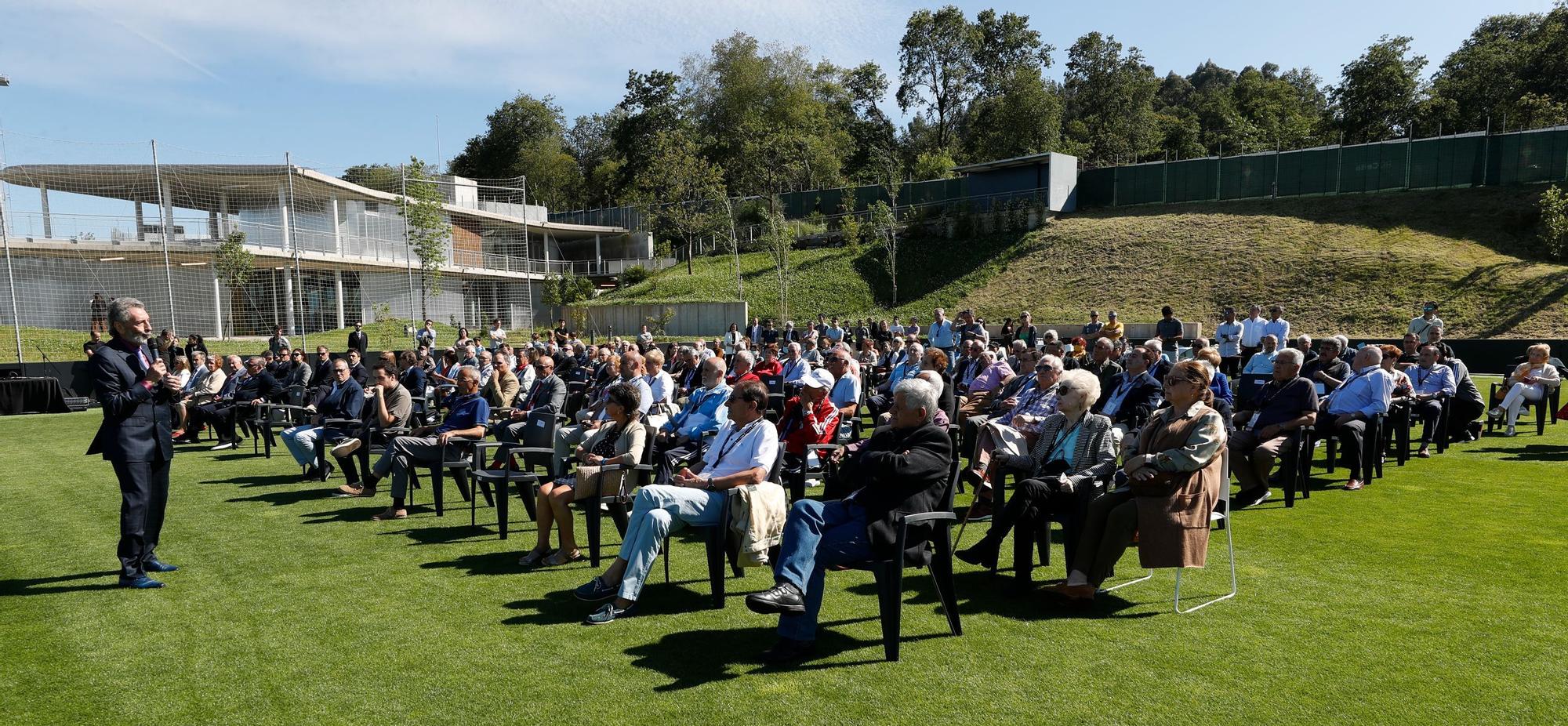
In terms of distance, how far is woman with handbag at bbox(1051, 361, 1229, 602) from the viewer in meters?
4.10

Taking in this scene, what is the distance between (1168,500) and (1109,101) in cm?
5733

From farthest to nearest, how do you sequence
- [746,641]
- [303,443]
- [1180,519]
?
[303,443], [1180,519], [746,641]

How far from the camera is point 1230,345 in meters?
14.5

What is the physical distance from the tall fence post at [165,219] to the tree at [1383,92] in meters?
48.4

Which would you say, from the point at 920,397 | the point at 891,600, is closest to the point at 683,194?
the point at 920,397

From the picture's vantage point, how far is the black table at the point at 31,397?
50.4ft

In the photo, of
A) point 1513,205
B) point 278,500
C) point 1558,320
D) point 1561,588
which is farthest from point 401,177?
point 1513,205

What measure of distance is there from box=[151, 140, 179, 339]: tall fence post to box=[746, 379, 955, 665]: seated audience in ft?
63.5

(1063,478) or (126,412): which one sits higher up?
(126,412)

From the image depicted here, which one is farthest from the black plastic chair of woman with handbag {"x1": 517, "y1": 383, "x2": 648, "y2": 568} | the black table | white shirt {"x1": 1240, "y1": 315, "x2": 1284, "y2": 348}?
the black table

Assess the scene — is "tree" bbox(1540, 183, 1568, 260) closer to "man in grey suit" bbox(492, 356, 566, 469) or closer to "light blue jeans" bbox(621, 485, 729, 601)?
"man in grey suit" bbox(492, 356, 566, 469)

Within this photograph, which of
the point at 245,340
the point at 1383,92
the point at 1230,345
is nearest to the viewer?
the point at 1230,345

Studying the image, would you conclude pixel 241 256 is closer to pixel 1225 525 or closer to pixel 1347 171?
pixel 1225 525

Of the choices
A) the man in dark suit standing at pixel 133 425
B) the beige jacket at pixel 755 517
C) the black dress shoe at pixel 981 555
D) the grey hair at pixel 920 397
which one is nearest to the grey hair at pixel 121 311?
the man in dark suit standing at pixel 133 425
